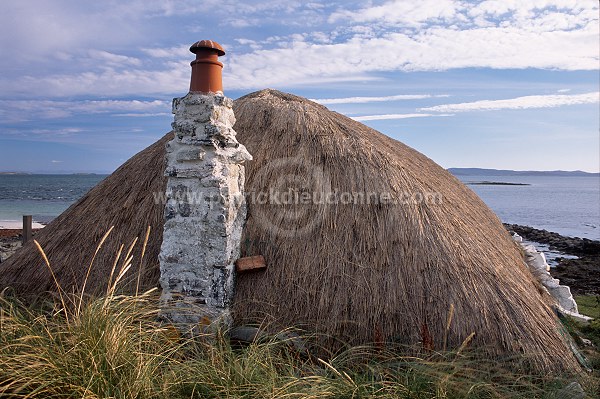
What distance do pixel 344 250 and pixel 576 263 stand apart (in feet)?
55.3

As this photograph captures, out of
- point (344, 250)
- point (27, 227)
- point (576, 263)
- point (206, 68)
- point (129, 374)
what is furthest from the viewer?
point (576, 263)

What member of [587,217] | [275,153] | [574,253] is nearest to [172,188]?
[275,153]

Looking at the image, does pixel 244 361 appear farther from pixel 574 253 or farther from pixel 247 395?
pixel 574 253

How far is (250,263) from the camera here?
581cm

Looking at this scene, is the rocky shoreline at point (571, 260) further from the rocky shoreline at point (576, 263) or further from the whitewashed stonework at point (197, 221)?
the whitewashed stonework at point (197, 221)

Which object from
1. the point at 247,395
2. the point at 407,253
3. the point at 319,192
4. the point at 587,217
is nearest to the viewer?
the point at 247,395

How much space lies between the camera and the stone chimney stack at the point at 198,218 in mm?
5453

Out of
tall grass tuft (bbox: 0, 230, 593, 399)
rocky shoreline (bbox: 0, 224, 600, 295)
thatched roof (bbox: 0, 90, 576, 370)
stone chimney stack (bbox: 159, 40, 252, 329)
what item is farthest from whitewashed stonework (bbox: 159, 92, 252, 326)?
rocky shoreline (bbox: 0, 224, 600, 295)

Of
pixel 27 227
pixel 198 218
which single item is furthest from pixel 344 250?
pixel 27 227

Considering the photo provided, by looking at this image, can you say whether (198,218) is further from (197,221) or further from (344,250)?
(344,250)

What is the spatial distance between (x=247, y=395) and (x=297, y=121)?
4.79 metres

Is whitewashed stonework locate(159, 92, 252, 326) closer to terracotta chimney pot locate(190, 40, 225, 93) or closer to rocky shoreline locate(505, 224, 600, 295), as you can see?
terracotta chimney pot locate(190, 40, 225, 93)

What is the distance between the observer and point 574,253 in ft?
73.2

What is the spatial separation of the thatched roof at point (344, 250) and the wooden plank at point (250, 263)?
0.12m
